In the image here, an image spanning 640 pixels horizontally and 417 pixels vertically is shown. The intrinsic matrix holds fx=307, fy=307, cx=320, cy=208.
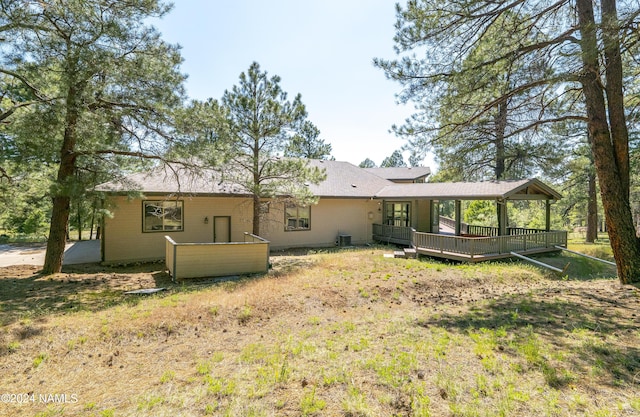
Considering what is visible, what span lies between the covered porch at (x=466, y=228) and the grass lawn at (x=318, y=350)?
13.6 feet

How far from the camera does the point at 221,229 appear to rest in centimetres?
1340

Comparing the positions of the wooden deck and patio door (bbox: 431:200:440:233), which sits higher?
patio door (bbox: 431:200:440:233)

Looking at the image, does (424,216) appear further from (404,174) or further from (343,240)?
(404,174)

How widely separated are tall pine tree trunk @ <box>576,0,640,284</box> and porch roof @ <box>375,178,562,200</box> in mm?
5094

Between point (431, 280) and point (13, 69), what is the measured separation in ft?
37.7

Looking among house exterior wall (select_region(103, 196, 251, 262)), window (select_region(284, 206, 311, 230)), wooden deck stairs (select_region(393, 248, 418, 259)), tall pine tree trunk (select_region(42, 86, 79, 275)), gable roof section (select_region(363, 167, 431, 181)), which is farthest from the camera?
gable roof section (select_region(363, 167, 431, 181))

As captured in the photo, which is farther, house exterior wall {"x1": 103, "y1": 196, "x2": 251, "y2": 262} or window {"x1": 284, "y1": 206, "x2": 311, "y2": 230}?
window {"x1": 284, "y1": 206, "x2": 311, "y2": 230}

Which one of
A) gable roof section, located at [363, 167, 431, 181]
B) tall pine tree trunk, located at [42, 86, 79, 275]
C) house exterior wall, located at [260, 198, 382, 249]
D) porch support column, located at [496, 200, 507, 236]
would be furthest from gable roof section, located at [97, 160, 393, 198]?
gable roof section, located at [363, 167, 431, 181]

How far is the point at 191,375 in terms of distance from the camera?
3.61 m

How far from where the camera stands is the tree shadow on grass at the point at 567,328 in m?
3.33

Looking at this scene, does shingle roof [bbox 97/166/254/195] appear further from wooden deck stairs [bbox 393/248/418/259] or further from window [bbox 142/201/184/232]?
wooden deck stairs [bbox 393/248/418/259]

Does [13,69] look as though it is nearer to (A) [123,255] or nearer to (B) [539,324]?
(A) [123,255]

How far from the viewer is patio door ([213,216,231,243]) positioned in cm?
1324

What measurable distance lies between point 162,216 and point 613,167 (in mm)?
13916
